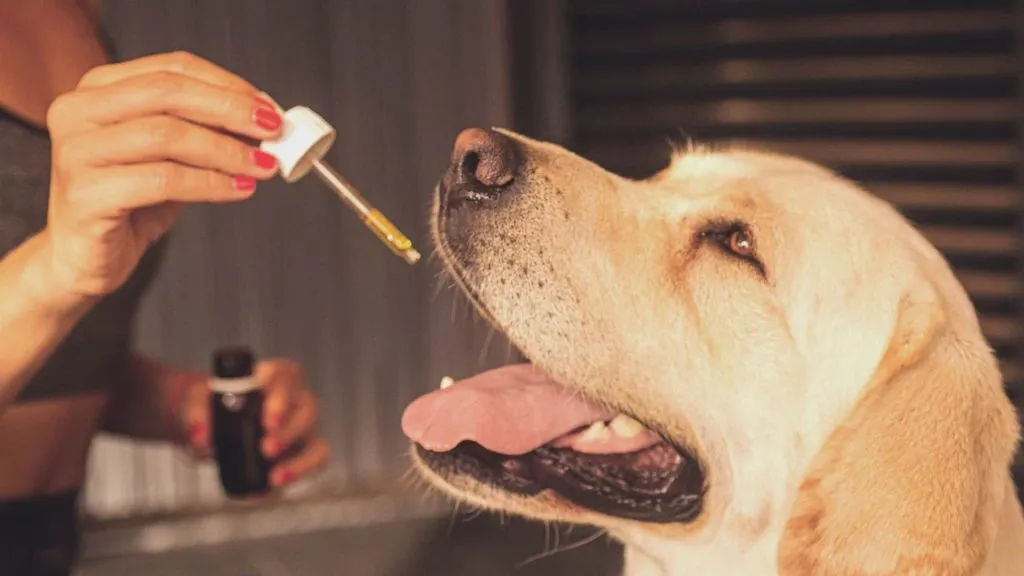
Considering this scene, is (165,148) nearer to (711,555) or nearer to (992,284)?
(711,555)

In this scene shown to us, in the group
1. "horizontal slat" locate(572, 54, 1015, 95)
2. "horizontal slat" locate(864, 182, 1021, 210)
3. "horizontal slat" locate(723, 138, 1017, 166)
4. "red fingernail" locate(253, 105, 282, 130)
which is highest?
"horizontal slat" locate(572, 54, 1015, 95)

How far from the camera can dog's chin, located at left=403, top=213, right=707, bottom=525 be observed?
3.68ft

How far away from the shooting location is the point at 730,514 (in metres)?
1.13

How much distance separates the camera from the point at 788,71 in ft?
8.71

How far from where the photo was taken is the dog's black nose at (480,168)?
110cm

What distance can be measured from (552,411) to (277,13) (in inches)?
68.6

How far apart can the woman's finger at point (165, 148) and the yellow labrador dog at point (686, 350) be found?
21cm

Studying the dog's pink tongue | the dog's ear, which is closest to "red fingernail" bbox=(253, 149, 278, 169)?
the dog's pink tongue

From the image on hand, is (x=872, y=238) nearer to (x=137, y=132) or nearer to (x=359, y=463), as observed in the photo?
(x=137, y=132)

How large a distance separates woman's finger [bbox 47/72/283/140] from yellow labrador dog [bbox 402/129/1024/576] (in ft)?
0.69

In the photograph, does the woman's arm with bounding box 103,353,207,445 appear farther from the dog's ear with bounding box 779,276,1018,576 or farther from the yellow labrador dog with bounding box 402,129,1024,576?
the dog's ear with bounding box 779,276,1018,576

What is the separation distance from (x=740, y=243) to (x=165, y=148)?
56cm

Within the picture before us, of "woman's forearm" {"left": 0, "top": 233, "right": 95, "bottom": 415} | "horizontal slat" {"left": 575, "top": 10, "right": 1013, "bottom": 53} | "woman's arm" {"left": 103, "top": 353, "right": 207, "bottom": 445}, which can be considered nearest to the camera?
"woman's forearm" {"left": 0, "top": 233, "right": 95, "bottom": 415}

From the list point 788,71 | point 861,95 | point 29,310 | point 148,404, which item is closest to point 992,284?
point 861,95
